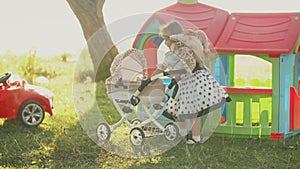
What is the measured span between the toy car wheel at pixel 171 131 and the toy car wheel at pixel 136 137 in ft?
0.96

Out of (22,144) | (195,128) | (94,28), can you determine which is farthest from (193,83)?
(94,28)

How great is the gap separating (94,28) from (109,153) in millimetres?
5226

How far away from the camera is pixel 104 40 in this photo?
10.4m

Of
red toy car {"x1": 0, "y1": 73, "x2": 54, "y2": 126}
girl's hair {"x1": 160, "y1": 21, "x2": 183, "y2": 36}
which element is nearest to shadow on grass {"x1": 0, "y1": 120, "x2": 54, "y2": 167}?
red toy car {"x1": 0, "y1": 73, "x2": 54, "y2": 126}

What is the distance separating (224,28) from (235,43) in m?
0.34

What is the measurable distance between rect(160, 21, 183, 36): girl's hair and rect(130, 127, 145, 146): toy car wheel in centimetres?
99

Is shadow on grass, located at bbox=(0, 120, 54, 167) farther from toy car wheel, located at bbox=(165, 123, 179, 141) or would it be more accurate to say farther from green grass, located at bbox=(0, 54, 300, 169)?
toy car wheel, located at bbox=(165, 123, 179, 141)

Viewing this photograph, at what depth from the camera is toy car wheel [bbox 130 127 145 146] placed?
566 centimetres

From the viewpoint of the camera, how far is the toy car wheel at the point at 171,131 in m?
5.80

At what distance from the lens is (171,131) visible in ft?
19.0

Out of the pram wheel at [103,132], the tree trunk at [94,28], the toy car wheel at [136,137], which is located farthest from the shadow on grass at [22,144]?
the tree trunk at [94,28]

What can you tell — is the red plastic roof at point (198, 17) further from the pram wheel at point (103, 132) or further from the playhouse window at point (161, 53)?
the pram wheel at point (103, 132)

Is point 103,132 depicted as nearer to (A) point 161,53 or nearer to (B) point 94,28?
(A) point 161,53

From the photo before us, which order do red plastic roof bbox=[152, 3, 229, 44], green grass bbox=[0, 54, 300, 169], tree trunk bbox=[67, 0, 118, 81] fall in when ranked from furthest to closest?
tree trunk bbox=[67, 0, 118, 81], red plastic roof bbox=[152, 3, 229, 44], green grass bbox=[0, 54, 300, 169]
